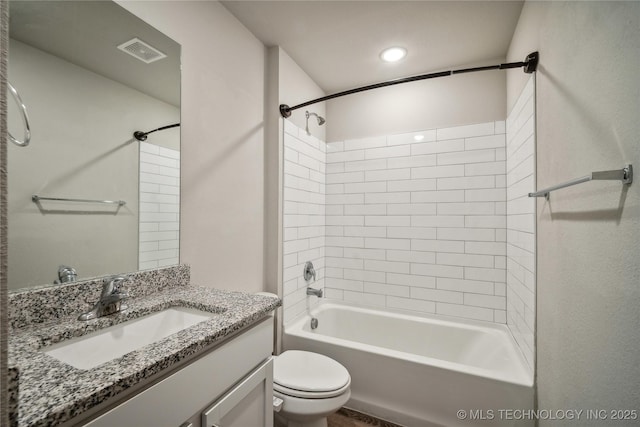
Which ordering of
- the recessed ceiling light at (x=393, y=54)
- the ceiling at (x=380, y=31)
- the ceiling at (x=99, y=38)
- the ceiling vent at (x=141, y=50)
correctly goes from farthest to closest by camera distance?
the recessed ceiling light at (x=393, y=54)
the ceiling at (x=380, y=31)
the ceiling vent at (x=141, y=50)
the ceiling at (x=99, y=38)

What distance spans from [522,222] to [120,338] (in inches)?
81.4

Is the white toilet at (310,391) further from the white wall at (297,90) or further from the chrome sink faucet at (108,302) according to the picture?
the white wall at (297,90)

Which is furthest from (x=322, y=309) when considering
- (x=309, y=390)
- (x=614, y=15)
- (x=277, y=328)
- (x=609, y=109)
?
(x=614, y=15)

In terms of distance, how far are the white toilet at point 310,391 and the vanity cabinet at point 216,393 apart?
32cm

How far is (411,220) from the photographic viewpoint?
2.28 meters

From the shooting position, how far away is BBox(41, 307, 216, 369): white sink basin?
0.76 m

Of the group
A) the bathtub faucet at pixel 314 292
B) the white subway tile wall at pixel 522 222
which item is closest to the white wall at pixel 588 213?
the white subway tile wall at pixel 522 222

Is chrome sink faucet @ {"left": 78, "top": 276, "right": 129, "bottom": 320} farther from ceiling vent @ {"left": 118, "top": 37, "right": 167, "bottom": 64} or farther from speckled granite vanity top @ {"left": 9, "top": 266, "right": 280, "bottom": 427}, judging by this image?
ceiling vent @ {"left": 118, "top": 37, "right": 167, "bottom": 64}

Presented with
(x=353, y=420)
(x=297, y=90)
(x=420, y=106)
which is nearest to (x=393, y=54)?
(x=420, y=106)

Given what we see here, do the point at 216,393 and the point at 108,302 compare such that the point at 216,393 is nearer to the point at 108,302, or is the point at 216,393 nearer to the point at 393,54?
the point at 108,302

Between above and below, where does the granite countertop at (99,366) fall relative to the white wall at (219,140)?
below

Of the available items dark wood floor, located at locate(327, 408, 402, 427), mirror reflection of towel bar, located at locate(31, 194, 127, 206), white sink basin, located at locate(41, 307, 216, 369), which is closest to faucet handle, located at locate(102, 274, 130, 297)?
white sink basin, located at locate(41, 307, 216, 369)

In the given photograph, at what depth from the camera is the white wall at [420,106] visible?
207 centimetres

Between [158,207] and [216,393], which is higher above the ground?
[158,207]
